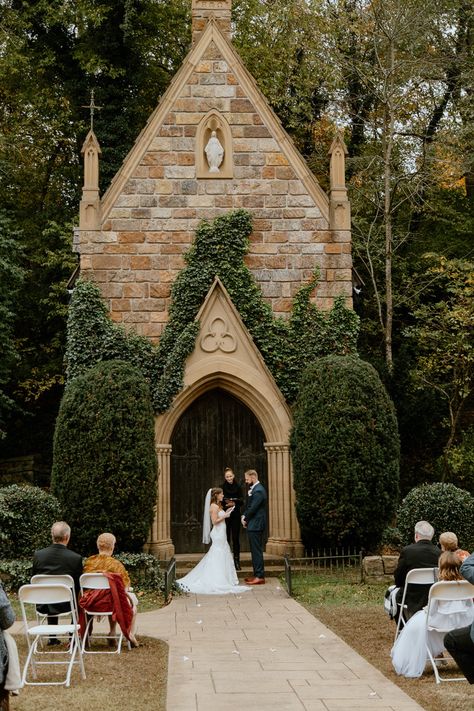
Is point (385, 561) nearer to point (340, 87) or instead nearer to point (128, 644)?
point (128, 644)

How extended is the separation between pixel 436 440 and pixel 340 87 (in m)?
9.75

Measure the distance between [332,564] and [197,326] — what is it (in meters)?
4.67

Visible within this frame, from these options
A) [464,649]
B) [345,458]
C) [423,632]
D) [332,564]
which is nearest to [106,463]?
[345,458]

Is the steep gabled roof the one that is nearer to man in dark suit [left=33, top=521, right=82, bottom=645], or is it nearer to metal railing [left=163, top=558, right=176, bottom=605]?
metal railing [left=163, top=558, right=176, bottom=605]

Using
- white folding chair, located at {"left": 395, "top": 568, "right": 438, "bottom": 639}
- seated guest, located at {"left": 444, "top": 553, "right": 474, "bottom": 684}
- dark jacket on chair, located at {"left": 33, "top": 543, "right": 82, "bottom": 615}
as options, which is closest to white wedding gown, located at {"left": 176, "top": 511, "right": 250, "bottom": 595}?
dark jacket on chair, located at {"left": 33, "top": 543, "right": 82, "bottom": 615}

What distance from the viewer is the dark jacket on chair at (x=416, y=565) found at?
8016 mm

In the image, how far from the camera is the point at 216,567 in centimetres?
1311

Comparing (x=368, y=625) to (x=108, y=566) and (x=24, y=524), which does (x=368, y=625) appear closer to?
(x=108, y=566)

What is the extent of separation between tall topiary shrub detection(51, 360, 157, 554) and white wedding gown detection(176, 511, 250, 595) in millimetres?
1015

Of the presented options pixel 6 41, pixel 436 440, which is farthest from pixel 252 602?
pixel 6 41

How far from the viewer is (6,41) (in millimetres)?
22656

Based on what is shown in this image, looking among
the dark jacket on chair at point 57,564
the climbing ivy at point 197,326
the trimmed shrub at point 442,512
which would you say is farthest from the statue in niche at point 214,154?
the dark jacket on chair at point 57,564

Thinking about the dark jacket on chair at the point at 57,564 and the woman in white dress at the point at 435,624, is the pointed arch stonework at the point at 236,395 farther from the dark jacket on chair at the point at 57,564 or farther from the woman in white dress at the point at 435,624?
the woman in white dress at the point at 435,624

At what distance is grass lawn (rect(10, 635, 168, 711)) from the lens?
21.0ft
